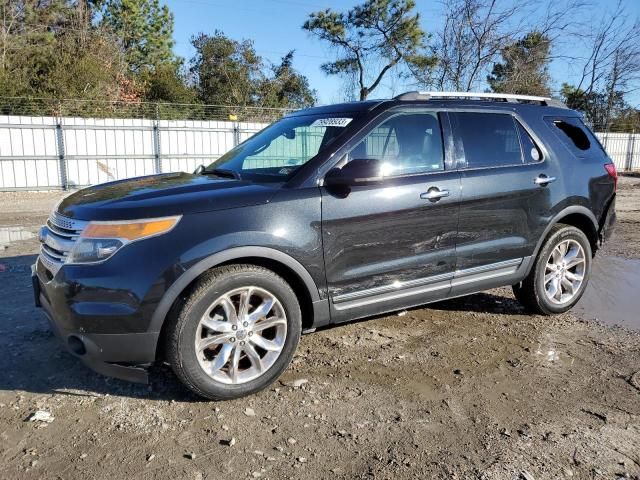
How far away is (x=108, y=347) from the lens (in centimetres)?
302

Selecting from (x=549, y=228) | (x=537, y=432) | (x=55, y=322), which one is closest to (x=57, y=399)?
(x=55, y=322)

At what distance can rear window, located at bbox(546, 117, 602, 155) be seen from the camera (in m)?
4.85

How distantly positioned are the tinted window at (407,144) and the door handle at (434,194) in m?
0.18

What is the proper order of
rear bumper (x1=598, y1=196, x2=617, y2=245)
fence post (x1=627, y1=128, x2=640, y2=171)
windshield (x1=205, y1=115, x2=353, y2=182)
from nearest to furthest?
windshield (x1=205, y1=115, x2=353, y2=182), rear bumper (x1=598, y1=196, x2=617, y2=245), fence post (x1=627, y1=128, x2=640, y2=171)

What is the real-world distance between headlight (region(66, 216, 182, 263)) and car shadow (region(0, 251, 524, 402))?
950 millimetres

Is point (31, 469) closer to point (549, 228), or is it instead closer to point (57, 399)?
point (57, 399)

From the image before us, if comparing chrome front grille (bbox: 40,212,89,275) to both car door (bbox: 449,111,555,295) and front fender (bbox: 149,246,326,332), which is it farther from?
car door (bbox: 449,111,555,295)

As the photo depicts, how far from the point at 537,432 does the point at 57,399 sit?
2843mm

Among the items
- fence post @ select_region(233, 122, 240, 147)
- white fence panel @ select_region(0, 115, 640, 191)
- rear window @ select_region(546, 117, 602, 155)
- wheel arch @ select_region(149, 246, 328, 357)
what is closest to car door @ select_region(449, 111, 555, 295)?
rear window @ select_region(546, 117, 602, 155)

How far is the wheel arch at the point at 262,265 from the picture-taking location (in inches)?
120

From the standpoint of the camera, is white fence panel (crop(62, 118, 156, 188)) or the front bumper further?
white fence panel (crop(62, 118, 156, 188))

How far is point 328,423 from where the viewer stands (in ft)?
10.1

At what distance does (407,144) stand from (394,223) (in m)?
0.65

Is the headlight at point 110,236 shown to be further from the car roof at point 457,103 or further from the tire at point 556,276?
the tire at point 556,276
